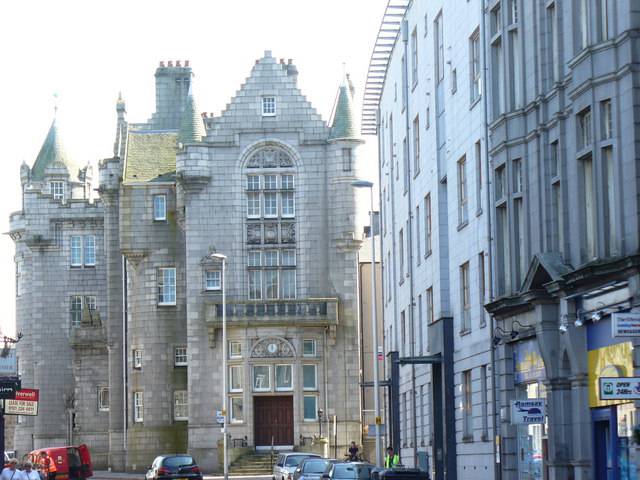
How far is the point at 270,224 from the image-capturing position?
266ft

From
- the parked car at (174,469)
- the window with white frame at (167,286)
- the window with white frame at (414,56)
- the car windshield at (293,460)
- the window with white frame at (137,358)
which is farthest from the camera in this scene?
the window with white frame at (137,358)

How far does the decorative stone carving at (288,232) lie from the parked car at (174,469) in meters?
28.2

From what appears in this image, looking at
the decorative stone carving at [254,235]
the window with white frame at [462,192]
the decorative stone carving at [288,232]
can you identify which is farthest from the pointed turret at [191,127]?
the window with white frame at [462,192]

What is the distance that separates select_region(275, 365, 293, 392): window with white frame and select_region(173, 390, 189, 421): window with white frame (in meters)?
6.76

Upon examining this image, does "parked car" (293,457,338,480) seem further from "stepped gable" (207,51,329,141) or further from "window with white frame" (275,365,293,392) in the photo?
"stepped gable" (207,51,329,141)

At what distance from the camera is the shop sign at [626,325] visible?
22859 millimetres

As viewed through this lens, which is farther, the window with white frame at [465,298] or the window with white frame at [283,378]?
the window with white frame at [283,378]

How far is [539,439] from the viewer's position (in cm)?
3459

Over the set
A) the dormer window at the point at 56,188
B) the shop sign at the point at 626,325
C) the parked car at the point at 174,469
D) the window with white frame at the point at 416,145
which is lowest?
the parked car at the point at 174,469

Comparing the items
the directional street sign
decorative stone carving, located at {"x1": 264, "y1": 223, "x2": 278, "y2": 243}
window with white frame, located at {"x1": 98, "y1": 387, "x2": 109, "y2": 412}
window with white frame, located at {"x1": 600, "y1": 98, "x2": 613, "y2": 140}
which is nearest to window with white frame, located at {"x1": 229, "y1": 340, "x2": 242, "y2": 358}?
decorative stone carving, located at {"x1": 264, "y1": 223, "x2": 278, "y2": 243}

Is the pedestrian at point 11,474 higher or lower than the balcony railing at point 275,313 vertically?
lower

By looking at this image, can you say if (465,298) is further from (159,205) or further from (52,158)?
(52,158)

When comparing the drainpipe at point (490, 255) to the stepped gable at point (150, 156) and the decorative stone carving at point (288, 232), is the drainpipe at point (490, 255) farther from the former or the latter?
the stepped gable at point (150, 156)

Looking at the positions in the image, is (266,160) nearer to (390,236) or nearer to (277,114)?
(277,114)
